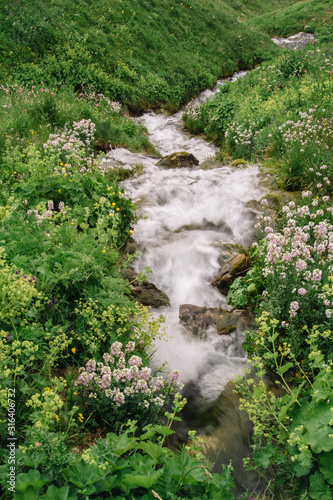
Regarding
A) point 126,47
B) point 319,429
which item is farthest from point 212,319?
point 126,47

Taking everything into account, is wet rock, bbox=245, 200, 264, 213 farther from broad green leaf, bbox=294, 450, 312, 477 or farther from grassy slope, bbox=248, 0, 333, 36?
grassy slope, bbox=248, 0, 333, 36

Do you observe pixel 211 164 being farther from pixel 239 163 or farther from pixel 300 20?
pixel 300 20

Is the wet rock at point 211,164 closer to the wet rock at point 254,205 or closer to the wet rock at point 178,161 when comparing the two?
the wet rock at point 178,161

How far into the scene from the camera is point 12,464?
194cm

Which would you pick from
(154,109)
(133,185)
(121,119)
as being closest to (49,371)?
(133,185)

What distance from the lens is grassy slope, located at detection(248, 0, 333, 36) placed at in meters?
28.5

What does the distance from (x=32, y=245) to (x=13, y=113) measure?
5.04 meters

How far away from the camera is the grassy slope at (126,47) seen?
11.6 metres

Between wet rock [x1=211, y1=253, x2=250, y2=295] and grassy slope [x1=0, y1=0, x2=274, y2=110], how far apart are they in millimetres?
8666

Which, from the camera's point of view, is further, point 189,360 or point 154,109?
point 154,109

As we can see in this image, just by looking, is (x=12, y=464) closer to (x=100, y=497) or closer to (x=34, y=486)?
(x=34, y=486)

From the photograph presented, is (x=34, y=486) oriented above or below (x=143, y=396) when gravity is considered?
above

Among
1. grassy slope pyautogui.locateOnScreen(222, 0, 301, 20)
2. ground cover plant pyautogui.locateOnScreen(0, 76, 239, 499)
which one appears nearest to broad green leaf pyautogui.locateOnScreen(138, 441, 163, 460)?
ground cover plant pyautogui.locateOnScreen(0, 76, 239, 499)

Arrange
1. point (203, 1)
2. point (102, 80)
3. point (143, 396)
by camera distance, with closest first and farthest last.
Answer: point (143, 396) < point (102, 80) < point (203, 1)
